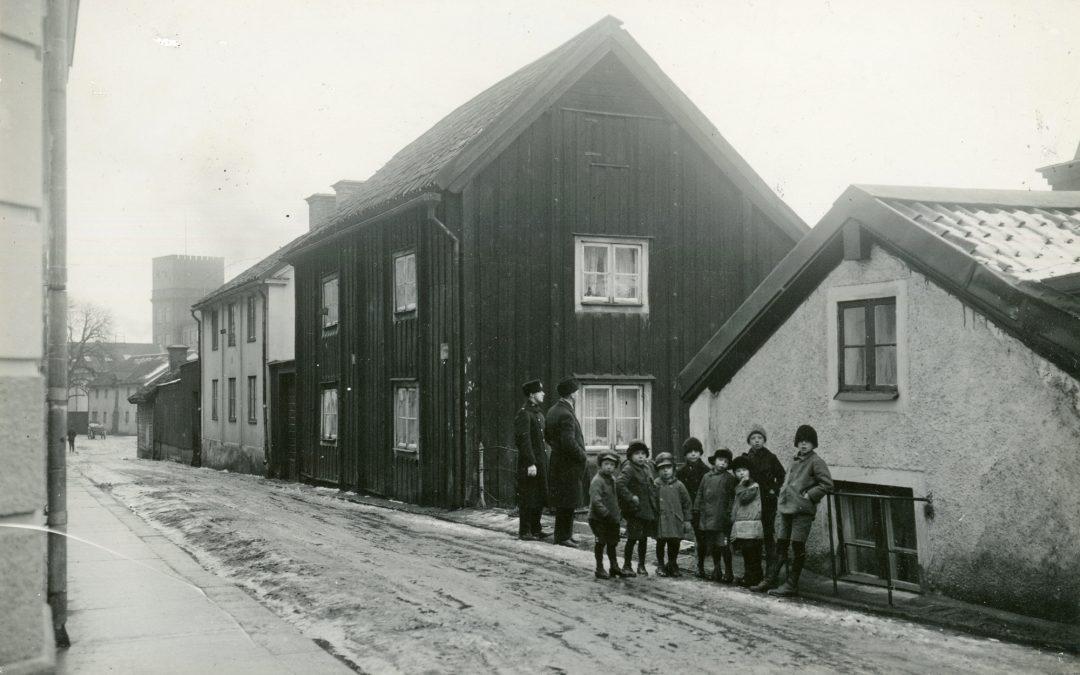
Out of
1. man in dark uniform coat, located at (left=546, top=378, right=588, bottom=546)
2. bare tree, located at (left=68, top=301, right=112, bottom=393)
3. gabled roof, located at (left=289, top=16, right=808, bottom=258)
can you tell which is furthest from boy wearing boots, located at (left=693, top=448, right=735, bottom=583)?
bare tree, located at (left=68, top=301, right=112, bottom=393)

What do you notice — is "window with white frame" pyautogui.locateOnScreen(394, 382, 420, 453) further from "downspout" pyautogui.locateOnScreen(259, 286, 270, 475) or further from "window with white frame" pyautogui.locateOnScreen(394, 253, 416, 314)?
"downspout" pyautogui.locateOnScreen(259, 286, 270, 475)

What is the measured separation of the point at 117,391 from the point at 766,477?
320 feet

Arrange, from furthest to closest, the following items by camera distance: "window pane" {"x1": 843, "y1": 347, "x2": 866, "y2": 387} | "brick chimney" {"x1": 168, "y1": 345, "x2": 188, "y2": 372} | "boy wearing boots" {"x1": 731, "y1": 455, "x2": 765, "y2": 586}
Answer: "brick chimney" {"x1": 168, "y1": 345, "x2": 188, "y2": 372} → "window pane" {"x1": 843, "y1": 347, "x2": 866, "y2": 387} → "boy wearing boots" {"x1": 731, "y1": 455, "x2": 765, "y2": 586}

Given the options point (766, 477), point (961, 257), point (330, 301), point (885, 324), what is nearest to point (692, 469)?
point (766, 477)

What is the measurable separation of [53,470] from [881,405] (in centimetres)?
693

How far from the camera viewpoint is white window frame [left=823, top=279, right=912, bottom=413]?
9531 millimetres

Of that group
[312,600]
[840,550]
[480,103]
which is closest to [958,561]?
[840,550]

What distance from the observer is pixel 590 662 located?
6.81m

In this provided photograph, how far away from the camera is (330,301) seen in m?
23.7

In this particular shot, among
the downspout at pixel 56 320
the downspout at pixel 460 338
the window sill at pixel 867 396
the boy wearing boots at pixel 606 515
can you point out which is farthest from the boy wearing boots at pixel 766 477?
the downspout at pixel 460 338

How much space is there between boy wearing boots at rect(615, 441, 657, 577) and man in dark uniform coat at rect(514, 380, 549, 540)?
2836 millimetres

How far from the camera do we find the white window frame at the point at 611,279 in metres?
18.1

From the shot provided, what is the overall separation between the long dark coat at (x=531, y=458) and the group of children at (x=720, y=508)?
2.67 meters

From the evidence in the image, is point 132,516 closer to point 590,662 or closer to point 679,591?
point 679,591
